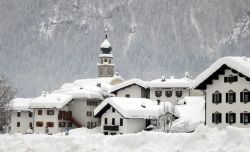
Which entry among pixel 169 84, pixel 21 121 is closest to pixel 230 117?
pixel 169 84

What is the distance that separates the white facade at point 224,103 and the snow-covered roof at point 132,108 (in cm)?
2006

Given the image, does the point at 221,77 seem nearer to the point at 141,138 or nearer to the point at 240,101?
the point at 240,101

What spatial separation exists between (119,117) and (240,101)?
26.6 metres

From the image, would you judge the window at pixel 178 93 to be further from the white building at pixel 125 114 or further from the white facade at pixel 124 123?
the white facade at pixel 124 123

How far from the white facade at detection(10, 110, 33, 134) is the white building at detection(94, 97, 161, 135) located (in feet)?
96.9

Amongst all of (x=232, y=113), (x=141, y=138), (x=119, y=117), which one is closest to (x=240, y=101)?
(x=232, y=113)

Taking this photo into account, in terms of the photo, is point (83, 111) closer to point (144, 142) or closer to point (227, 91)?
point (227, 91)

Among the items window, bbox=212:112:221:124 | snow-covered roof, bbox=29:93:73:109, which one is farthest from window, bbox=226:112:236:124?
snow-covered roof, bbox=29:93:73:109

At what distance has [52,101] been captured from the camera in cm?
9606

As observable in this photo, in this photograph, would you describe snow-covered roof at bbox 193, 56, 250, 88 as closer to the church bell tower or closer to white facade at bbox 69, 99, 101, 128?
white facade at bbox 69, 99, 101, 128

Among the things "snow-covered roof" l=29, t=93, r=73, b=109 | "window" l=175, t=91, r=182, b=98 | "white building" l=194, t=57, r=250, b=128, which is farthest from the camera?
"window" l=175, t=91, r=182, b=98

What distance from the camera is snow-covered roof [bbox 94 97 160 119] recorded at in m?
77.2

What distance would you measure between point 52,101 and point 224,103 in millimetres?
45107

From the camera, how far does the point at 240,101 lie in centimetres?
5628
